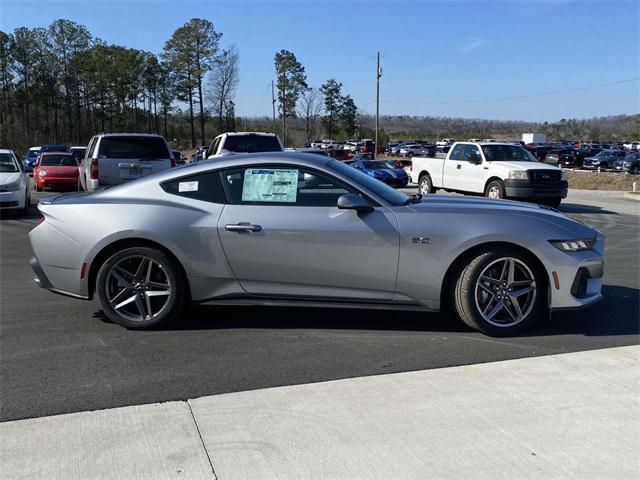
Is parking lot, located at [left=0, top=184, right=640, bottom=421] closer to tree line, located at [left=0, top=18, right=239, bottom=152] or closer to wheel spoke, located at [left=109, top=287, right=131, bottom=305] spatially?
wheel spoke, located at [left=109, top=287, right=131, bottom=305]

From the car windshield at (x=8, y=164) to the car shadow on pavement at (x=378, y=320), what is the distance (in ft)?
33.0

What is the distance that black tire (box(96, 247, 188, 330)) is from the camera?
4910mm

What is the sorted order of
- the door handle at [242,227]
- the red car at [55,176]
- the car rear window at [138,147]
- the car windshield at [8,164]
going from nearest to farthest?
the door handle at [242,227] → the car rear window at [138,147] → the car windshield at [8,164] → the red car at [55,176]

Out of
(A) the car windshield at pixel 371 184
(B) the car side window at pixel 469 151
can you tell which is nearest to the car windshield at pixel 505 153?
(B) the car side window at pixel 469 151

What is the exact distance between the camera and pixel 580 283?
482 centimetres

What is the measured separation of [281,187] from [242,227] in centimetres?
48

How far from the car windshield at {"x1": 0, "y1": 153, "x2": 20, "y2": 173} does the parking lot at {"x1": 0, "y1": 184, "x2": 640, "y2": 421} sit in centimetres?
883

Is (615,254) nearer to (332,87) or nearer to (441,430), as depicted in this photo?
(441,430)

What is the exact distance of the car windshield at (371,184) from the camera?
16.3 feet

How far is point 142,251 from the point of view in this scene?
16.1ft

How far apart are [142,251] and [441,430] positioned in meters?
2.88

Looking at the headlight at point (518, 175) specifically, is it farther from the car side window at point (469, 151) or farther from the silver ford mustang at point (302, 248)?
the silver ford mustang at point (302, 248)

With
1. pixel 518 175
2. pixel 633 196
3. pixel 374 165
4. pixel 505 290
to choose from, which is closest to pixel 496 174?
pixel 518 175

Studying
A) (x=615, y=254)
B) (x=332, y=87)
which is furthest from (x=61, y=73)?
(x=615, y=254)
